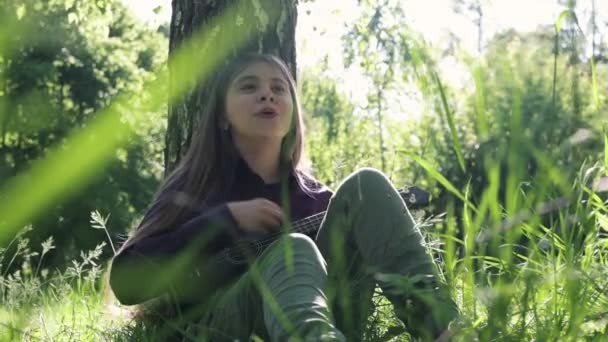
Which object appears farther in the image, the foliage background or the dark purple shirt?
the dark purple shirt

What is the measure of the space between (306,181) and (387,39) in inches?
152

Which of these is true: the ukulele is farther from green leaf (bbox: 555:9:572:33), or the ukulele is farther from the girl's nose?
green leaf (bbox: 555:9:572:33)

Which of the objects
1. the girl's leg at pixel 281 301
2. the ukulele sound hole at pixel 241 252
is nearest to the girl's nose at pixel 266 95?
the ukulele sound hole at pixel 241 252

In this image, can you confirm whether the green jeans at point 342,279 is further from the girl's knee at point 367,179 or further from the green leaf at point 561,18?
the green leaf at point 561,18

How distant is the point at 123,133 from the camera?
21.6 metres

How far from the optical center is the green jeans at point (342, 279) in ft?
7.07

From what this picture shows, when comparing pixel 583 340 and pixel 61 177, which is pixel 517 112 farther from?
pixel 61 177

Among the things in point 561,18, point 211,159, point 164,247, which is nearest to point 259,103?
point 211,159

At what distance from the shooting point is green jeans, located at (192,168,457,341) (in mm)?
2154

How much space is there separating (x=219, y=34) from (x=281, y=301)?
192 centimetres

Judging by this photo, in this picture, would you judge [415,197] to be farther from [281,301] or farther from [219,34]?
[219,34]

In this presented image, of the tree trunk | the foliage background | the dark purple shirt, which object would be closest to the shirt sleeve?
the dark purple shirt

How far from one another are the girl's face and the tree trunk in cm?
47

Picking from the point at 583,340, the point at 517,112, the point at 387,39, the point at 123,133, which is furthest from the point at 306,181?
the point at 123,133
